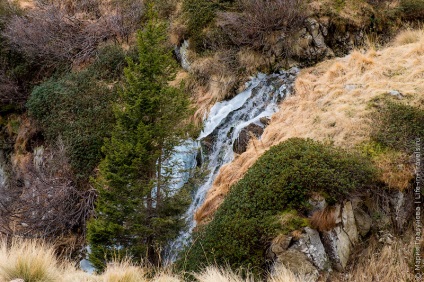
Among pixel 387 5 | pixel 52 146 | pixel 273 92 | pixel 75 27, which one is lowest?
pixel 52 146

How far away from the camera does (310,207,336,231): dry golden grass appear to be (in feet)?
20.1

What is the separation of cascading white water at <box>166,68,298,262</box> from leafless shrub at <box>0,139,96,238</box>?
3.52 meters

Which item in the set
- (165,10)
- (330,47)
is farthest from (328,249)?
(165,10)

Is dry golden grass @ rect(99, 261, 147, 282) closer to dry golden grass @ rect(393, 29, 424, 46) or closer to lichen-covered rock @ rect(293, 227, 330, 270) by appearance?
lichen-covered rock @ rect(293, 227, 330, 270)

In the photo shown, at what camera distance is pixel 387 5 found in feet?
42.9

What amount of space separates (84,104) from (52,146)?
172 cm

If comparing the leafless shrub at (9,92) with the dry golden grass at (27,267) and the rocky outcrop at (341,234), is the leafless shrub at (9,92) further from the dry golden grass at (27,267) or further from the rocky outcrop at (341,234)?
the rocky outcrop at (341,234)

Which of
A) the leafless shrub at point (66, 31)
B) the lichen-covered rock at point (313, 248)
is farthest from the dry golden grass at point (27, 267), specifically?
the leafless shrub at point (66, 31)

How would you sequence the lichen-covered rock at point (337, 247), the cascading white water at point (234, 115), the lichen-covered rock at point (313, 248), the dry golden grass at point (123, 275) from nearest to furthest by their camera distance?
the dry golden grass at point (123, 275)
the lichen-covered rock at point (313, 248)
the lichen-covered rock at point (337, 247)
the cascading white water at point (234, 115)

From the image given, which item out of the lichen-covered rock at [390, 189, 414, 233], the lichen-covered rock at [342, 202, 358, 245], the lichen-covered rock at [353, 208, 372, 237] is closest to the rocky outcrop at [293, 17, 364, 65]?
the lichen-covered rock at [390, 189, 414, 233]

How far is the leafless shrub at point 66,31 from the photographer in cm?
1551

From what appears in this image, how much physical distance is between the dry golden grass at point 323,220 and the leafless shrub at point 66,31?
38.5 ft

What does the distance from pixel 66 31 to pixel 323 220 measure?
1338 cm

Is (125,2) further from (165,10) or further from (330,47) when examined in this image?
(330,47)
